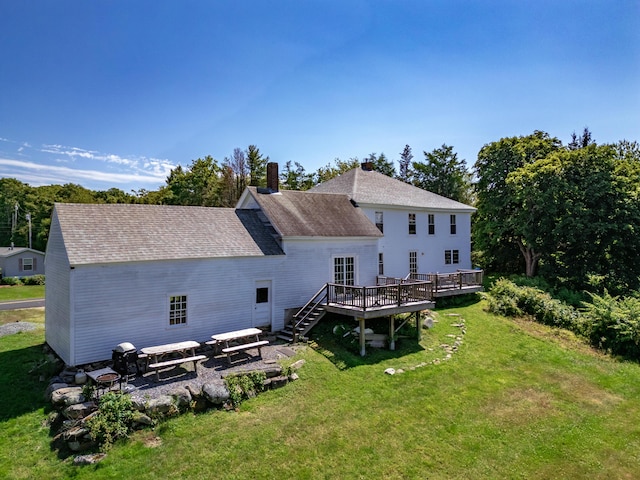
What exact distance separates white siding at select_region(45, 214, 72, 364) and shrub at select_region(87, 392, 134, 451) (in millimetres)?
3539

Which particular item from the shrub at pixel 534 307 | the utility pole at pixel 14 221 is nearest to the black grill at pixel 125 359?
the shrub at pixel 534 307

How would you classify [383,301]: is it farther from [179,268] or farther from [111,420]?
[111,420]

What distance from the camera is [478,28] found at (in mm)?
13828

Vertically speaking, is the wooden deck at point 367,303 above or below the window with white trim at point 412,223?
below

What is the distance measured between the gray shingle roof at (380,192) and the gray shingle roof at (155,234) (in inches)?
322

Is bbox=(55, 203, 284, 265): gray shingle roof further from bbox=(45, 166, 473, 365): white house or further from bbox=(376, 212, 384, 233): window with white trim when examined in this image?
bbox=(376, 212, 384, 233): window with white trim

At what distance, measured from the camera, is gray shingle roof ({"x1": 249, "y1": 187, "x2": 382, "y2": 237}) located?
16922mm

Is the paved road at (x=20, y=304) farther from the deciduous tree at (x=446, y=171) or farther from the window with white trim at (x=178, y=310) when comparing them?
the deciduous tree at (x=446, y=171)

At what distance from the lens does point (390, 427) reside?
9.29 metres

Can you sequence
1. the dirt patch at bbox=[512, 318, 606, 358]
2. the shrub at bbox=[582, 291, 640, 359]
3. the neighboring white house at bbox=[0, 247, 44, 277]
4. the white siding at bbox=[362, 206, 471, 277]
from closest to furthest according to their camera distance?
the shrub at bbox=[582, 291, 640, 359] < the dirt patch at bbox=[512, 318, 606, 358] < the white siding at bbox=[362, 206, 471, 277] < the neighboring white house at bbox=[0, 247, 44, 277]

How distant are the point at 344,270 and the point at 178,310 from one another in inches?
323

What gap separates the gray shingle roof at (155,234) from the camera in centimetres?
1212

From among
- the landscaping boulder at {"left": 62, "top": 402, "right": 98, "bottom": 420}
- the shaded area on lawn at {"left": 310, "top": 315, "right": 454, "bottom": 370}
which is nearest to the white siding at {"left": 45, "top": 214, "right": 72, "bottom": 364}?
the landscaping boulder at {"left": 62, "top": 402, "right": 98, "bottom": 420}

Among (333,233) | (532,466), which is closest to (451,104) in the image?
(333,233)
